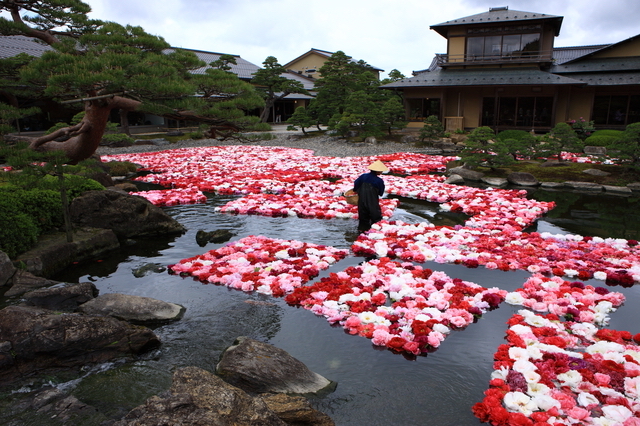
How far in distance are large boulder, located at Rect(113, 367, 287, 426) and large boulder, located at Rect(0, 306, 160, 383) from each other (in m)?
2.08

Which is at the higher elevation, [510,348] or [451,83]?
[451,83]

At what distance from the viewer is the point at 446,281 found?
717 centimetres

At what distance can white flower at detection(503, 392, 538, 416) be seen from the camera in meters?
4.16

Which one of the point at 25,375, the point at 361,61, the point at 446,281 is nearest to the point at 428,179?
the point at 446,281

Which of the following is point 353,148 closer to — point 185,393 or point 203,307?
point 203,307

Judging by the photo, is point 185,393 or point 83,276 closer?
point 185,393

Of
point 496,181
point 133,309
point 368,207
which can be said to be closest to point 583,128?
point 496,181

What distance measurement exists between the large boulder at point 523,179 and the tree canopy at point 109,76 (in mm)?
10922

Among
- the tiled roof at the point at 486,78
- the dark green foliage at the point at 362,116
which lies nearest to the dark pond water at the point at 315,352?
the dark green foliage at the point at 362,116

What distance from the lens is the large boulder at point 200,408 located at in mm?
2955

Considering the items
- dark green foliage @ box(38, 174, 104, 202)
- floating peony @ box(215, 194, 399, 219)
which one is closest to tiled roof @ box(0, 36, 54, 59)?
dark green foliage @ box(38, 174, 104, 202)

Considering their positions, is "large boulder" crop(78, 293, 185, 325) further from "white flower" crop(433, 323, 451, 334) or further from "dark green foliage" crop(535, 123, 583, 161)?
"dark green foliage" crop(535, 123, 583, 161)

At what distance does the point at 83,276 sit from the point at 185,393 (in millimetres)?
6011

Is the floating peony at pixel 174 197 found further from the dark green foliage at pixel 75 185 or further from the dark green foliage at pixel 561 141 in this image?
the dark green foliage at pixel 561 141
